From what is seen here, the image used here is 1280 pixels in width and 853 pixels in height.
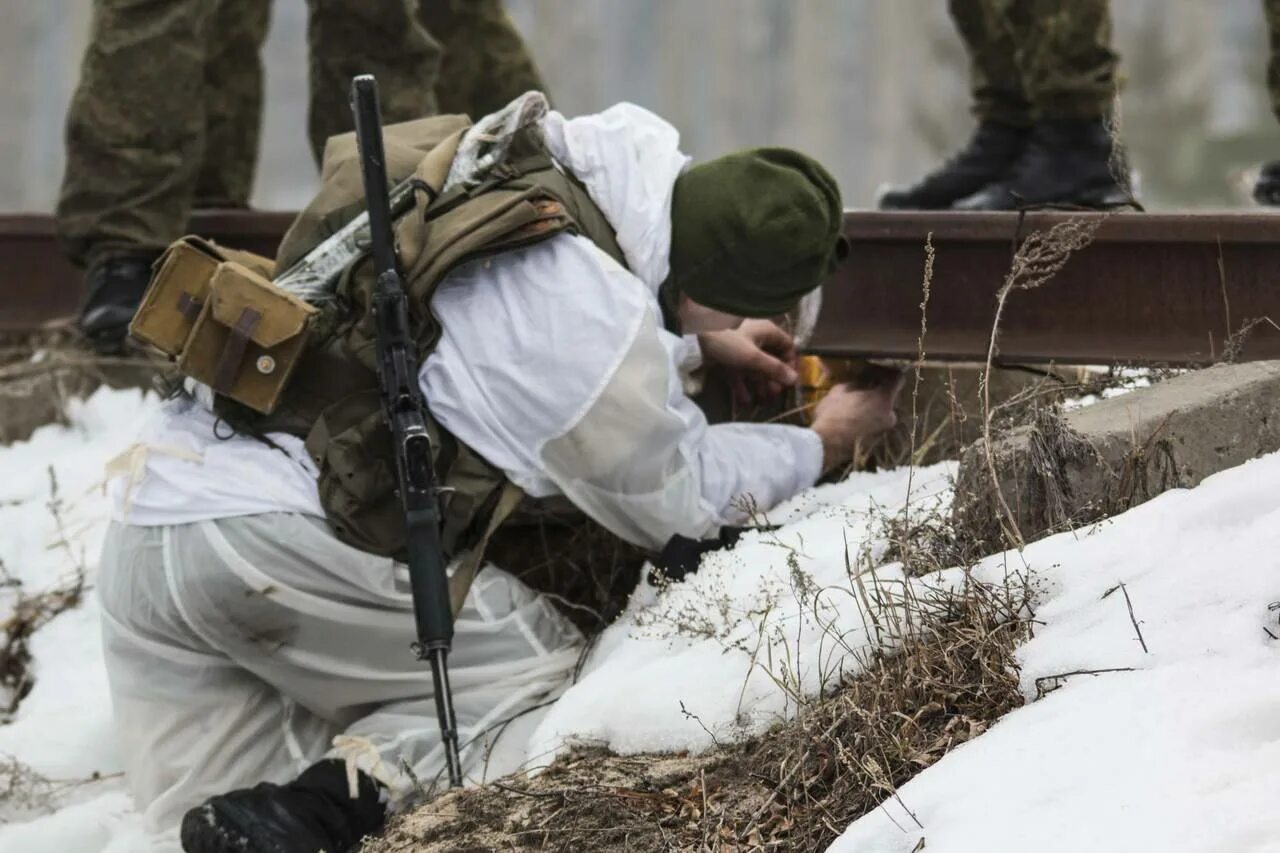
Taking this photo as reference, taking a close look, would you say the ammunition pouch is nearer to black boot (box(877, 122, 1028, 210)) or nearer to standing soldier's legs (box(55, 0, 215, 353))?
standing soldier's legs (box(55, 0, 215, 353))

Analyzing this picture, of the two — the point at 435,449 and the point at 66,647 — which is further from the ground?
the point at 435,449

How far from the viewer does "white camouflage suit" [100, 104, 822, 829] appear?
11.1 feet

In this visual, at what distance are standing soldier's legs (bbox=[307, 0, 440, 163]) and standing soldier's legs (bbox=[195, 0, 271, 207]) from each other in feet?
1.17

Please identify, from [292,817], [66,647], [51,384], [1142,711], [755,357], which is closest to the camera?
[1142,711]

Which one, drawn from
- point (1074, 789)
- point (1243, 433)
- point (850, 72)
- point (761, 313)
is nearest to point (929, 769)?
point (1074, 789)

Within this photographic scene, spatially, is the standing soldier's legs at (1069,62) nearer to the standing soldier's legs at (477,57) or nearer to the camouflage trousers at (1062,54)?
the camouflage trousers at (1062,54)

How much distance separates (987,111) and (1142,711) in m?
3.67

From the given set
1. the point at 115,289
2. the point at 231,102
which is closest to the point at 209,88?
the point at 231,102

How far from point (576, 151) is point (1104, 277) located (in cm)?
135

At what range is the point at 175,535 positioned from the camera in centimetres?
347

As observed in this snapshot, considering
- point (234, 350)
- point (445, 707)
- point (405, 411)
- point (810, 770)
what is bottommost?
point (445, 707)

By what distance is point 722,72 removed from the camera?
4316 centimetres

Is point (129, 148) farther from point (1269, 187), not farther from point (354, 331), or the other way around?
point (1269, 187)

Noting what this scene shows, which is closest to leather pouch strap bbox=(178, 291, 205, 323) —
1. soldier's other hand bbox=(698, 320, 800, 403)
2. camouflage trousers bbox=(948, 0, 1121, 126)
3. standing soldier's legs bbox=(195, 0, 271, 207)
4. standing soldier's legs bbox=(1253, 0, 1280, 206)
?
soldier's other hand bbox=(698, 320, 800, 403)
